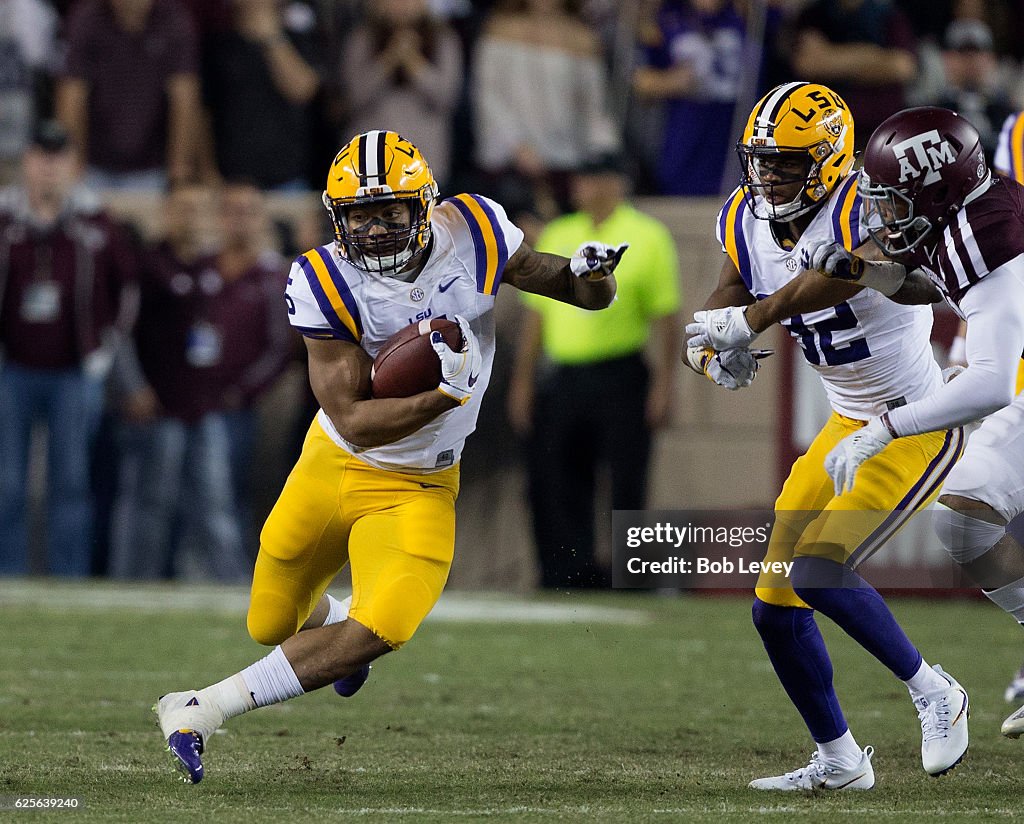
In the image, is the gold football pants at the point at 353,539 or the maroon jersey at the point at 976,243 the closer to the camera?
the maroon jersey at the point at 976,243

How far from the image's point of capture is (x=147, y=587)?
30.3ft

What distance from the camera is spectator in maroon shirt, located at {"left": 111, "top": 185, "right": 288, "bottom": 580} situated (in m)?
9.32

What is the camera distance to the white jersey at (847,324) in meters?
4.86

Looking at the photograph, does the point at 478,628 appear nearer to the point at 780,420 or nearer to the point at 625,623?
the point at 625,623

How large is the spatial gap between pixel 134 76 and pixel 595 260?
17.9 ft

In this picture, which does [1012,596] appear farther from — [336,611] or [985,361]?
[336,611]

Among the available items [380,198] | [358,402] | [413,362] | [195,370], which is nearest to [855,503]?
[413,362]

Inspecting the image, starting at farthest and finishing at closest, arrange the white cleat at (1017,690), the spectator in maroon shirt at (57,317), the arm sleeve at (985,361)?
the spectator in maroon shirt at (57,317) < the white cleat at (1017,690) < the arm sleeve at (985,361)

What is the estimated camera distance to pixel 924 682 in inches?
191

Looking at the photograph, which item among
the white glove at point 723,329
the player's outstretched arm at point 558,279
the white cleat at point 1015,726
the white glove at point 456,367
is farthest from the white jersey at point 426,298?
the white cleat at point 1015,726

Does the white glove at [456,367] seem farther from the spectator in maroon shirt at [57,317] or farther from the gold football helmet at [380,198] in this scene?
the spectator in maroon shirt at [57,317]

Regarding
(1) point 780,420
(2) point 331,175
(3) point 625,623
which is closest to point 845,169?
(2) point 331,175

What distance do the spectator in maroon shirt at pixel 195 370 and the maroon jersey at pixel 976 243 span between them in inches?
210

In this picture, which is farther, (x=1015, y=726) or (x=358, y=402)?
(x=1015, y=726)
